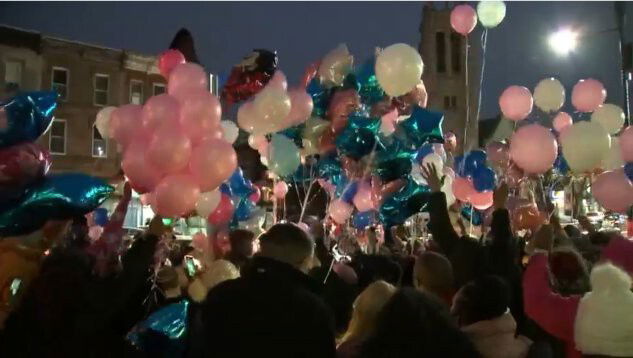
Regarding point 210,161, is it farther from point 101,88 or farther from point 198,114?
point 101,88

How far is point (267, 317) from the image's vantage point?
2.72 m

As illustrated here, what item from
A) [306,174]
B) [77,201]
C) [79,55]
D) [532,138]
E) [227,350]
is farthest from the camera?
[79,55]

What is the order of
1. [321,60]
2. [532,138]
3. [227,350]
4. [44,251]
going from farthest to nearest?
[321,60]
[532,138]
[44,251]
[227,350]

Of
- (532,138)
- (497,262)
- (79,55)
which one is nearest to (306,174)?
(532,138)

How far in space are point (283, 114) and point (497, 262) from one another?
2687 millimetres

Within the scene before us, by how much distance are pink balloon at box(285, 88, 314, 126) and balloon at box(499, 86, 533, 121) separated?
232 cm

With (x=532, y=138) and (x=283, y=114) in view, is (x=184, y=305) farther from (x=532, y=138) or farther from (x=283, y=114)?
(x=532, y=138)

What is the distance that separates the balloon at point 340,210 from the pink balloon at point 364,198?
21 centimetres

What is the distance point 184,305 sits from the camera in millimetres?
3816

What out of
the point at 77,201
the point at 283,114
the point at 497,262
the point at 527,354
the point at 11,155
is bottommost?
the point at 527,354

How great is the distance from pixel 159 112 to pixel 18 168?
1074 mm

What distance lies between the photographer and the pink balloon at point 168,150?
426 cm

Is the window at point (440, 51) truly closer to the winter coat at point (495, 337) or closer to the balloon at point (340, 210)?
the balloon at point (340, 210)

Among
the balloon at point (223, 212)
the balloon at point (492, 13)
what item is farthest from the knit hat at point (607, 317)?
the balloon at point (492, 13)
